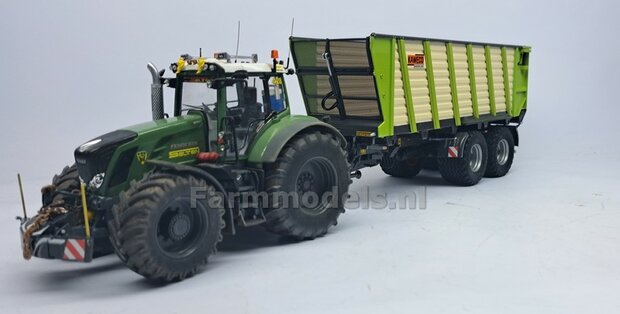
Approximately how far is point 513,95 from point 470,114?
4.75ft

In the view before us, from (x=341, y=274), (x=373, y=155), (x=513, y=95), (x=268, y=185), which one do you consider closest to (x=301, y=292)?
(x=341, y=274)

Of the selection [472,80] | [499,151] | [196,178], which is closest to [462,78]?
[472,80]

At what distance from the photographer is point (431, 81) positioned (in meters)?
8.56

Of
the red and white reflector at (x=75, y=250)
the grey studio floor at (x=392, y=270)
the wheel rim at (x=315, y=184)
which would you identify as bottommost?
the grey studio floor at (x=392, y=270)

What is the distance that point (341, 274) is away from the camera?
5.79 metres

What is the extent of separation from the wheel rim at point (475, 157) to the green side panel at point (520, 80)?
1.29m

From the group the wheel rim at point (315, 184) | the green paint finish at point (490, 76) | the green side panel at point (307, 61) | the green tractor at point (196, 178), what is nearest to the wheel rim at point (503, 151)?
the green paint finish at point (490, 76)

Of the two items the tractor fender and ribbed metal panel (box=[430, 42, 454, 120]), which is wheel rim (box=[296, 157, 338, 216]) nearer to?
the tractor fender

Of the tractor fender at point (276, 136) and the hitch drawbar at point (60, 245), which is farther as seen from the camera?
the tractor fender at point (276, 136)

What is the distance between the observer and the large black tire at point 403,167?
10.2 meters

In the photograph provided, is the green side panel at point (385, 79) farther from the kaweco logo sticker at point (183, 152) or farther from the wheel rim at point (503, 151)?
the wheel rim at point (503, 151)

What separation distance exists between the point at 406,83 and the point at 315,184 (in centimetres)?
196

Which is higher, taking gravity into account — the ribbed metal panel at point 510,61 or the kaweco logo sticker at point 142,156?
the ribbed metal panel at point 510,61

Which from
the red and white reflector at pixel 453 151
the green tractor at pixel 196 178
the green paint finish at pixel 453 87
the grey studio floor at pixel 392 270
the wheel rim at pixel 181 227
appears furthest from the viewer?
the red and white reflector at pixel 453 151
